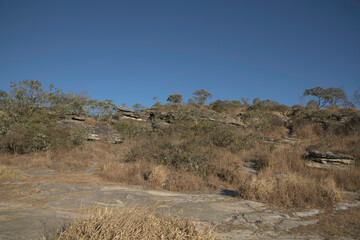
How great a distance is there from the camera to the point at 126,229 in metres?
1.79

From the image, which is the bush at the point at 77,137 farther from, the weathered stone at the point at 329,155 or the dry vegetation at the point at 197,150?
the weathered stone at the point at 329,155

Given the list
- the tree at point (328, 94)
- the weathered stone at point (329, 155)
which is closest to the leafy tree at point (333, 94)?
the tree at point (328, 94)

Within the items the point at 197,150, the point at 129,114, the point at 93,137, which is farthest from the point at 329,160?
the point at 129,114

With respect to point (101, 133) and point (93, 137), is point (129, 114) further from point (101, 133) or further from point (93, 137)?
point (93, 137)

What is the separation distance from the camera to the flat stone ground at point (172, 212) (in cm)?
251

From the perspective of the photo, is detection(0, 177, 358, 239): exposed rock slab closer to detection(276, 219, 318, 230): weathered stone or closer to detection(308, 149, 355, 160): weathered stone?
detection(276, 219, 318, 230): weathered stone

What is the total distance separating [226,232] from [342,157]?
7.64m

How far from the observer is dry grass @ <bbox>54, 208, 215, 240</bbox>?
5.64 ft

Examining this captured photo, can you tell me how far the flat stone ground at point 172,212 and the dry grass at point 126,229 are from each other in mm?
379

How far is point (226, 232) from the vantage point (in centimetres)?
275

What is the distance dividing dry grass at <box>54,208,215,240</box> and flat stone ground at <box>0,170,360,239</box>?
38 cm

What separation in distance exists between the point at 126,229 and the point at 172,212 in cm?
166

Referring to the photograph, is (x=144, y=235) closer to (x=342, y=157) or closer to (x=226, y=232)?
(x=226, y=232)

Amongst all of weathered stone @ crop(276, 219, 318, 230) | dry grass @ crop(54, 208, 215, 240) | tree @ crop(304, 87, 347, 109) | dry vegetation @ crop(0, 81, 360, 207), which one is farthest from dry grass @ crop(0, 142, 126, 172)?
tree @ crop(304, 87, 347, 109)
